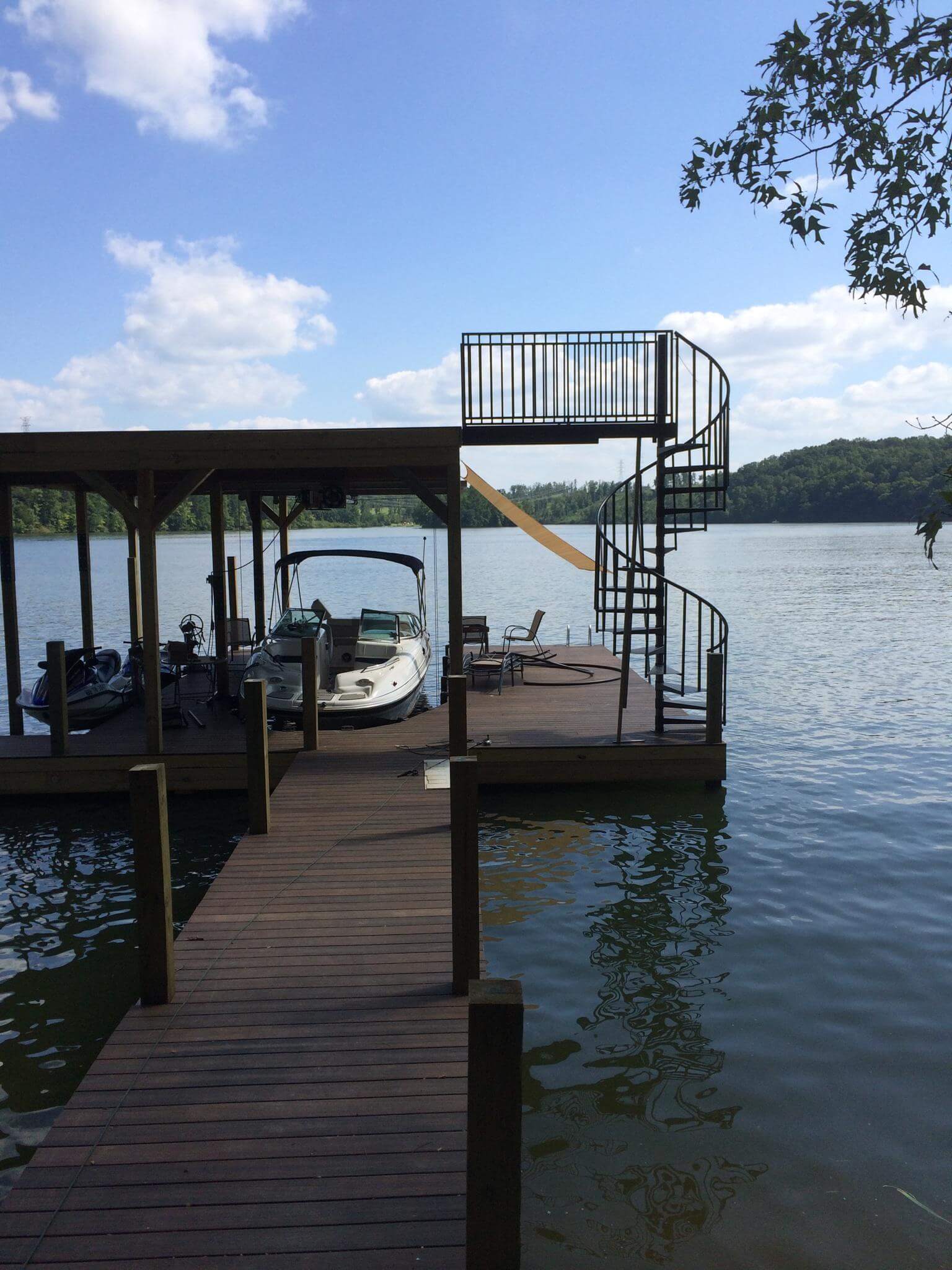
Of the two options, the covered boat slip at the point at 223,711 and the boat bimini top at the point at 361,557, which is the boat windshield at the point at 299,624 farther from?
the covered boat slip at the point at 223,711

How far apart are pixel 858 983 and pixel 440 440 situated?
5.63 metres

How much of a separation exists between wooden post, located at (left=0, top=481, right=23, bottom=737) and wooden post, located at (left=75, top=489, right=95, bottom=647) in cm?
→ 188

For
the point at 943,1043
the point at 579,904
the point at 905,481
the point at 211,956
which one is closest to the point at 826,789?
the point at 579,904

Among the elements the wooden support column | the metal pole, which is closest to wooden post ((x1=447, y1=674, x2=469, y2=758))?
the metal pole

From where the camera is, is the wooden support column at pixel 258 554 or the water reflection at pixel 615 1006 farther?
Answer: the wooden support column at pixel 258 554

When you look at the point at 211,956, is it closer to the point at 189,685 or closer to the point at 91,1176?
the point at 91,1176

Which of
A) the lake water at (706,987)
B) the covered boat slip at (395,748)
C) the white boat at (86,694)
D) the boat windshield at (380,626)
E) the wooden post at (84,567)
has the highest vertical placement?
the wooden post at (84,567)

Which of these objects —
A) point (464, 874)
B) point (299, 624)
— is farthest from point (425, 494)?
point (464, 874)

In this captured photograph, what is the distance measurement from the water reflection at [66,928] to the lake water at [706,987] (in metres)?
0.02

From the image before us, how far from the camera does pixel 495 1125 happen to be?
2766 mm

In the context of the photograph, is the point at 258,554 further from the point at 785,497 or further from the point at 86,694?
the point at 785,497

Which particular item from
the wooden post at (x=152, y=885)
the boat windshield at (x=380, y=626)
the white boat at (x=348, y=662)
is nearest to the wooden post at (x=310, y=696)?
the white boat at (x=348, y=662)

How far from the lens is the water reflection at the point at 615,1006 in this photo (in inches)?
162

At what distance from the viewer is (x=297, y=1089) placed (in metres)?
4.02
